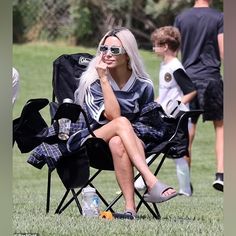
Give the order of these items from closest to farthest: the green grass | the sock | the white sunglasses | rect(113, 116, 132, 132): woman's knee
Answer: the green grass
rect(113, 116, 132, 132): woman's knee
the white sunglasses
the sock

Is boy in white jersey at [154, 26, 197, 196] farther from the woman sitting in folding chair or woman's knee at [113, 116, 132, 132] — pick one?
woman's knee at [113, 116, 132, 132]

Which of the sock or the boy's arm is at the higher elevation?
the boy's arm

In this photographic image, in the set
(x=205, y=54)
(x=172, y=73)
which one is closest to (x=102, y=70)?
(x=172, y=73)

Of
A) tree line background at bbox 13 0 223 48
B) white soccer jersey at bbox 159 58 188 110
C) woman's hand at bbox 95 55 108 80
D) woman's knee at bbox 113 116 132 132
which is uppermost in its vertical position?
woman's hand at bbox 95 55 108 80

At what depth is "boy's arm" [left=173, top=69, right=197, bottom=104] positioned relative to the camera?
704 centimetres

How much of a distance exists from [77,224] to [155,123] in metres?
0.89

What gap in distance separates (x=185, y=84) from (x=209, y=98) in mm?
497

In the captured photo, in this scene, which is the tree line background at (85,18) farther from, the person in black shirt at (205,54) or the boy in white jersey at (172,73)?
the boy in white jersey at (172,73)

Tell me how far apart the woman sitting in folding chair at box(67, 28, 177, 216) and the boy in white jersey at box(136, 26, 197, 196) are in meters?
1.95

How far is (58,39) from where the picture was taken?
17672 millimetres

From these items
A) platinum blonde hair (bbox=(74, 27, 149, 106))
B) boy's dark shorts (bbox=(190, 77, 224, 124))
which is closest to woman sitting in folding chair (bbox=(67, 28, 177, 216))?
platinum blonde hair (bbox=(74, 27, 149, 106))

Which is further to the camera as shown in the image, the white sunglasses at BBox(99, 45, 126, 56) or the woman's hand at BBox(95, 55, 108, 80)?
the white sunglasses at BBox(99, 45, 126, 56)

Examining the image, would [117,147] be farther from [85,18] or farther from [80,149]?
[85,18]

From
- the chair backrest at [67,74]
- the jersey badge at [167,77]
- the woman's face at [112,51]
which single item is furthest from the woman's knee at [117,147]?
the jersey badge at [167,77]
